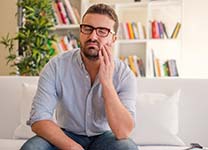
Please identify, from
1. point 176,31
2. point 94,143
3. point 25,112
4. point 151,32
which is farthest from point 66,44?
point 94,143

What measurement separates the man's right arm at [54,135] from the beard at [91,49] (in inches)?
15.5

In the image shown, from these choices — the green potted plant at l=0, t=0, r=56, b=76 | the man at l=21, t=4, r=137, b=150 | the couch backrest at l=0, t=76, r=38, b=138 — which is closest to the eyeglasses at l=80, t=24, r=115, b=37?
the man at l=21, t=4, r=137, b=150

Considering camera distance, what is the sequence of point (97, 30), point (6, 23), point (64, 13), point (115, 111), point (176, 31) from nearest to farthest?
point (115, 111) < point (97, 30) < point (176, 31) < point (64, 13) < point (6, 23)

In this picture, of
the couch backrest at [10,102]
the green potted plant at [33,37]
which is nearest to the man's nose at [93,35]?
the couch backrest at [10,102]

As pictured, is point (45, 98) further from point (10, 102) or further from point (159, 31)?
point (159, 31)

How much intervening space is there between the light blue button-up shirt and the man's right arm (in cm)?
15

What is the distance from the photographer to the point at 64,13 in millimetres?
3932

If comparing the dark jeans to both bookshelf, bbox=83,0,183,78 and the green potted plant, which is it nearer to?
the green potted plant

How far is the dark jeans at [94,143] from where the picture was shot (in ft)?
4.88

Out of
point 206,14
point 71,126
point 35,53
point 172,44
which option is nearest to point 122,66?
point 71,126

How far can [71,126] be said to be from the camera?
1.79m

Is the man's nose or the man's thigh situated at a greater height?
the man's nose

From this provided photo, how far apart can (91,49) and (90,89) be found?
21 centimetres

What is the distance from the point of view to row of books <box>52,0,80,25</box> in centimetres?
389
